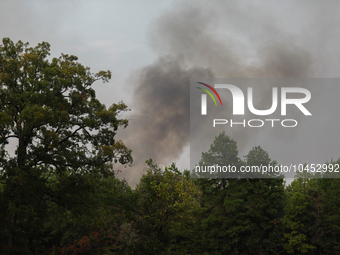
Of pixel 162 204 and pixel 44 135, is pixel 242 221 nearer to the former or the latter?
pixel 162 204

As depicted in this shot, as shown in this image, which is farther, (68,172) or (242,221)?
(242,221)

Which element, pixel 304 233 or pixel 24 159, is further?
pixel 304 233

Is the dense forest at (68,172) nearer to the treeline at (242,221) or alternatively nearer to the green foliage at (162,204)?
the green foliage at (162,204)

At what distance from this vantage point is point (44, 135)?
22094mm

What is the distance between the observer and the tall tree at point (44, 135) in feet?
69.6

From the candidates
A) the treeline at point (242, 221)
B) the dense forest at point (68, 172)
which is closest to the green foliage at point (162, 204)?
the dense forest at point (68, 172)

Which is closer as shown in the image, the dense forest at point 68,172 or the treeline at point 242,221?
the dense forest at point 68,172

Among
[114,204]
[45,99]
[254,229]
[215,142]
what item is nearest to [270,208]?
[254,229]

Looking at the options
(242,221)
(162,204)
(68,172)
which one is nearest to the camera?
(162,204)

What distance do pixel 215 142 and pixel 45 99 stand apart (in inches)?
959

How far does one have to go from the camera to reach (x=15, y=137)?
22.0 m

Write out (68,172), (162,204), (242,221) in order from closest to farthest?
(162,204), (68,172), (242,221)

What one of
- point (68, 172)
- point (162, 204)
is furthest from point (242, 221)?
point (68, 172)

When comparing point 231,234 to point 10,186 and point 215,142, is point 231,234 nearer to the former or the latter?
point 215,142
